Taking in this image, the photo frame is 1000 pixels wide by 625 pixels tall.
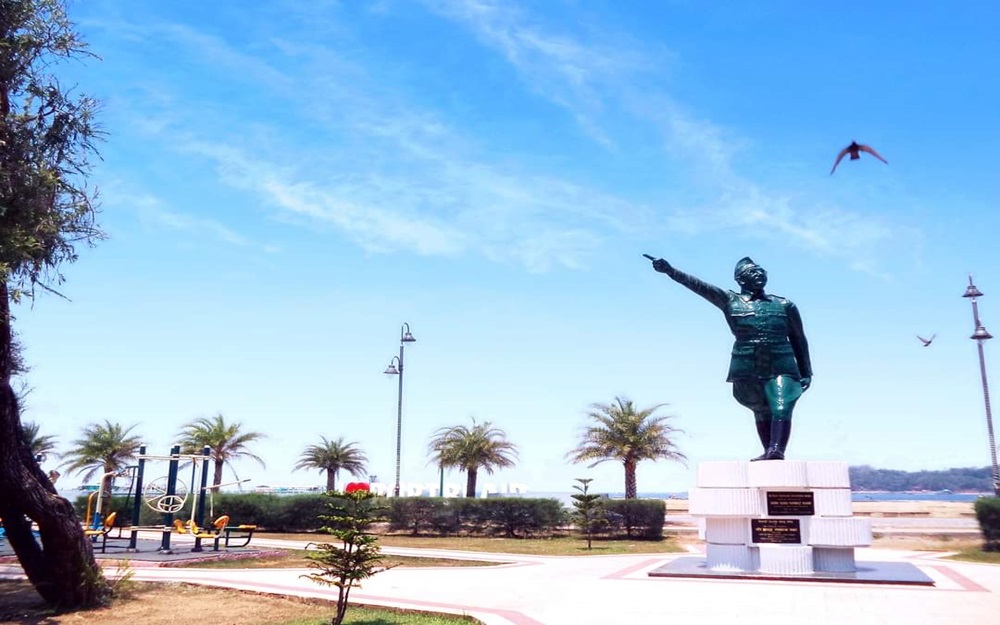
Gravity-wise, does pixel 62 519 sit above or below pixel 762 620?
above

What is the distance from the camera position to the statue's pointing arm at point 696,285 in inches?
717

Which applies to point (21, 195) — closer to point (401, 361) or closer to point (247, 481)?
point (247, 481)

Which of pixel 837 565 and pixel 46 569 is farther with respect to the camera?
pixel 837 565

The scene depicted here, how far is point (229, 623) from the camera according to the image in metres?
10.3

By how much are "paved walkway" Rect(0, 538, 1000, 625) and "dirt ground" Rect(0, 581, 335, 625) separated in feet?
2.53

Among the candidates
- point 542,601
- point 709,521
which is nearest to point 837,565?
point 709,521

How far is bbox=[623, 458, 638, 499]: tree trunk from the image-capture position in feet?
113

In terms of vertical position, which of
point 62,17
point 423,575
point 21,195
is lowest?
point 423,575

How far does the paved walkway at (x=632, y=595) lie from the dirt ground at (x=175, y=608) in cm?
77

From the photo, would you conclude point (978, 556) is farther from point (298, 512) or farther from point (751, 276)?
point (298, 512)

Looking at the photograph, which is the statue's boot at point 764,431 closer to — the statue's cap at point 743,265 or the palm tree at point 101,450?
the statue's cap at point 743,265

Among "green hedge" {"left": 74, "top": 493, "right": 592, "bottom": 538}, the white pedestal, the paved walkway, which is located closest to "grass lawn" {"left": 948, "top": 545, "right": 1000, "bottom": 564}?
the paved walkway

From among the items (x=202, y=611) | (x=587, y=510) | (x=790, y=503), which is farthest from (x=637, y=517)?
(x=202, y=611)

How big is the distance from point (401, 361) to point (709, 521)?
18050 millimetres
